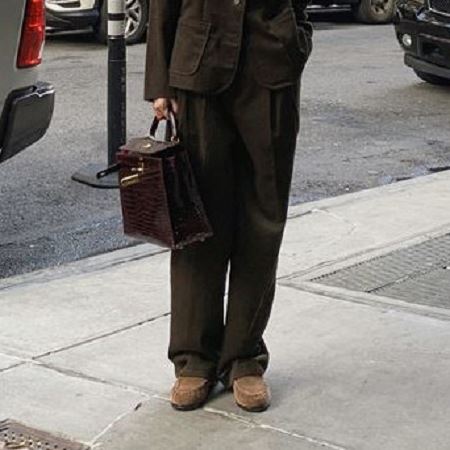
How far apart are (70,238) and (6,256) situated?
1.52ft

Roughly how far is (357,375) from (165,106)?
126 cm

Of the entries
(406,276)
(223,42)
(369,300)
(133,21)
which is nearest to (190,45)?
(223,42)

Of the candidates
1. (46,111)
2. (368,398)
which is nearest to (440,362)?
(368,398)

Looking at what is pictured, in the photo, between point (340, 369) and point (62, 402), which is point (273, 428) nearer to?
point (340, 369)

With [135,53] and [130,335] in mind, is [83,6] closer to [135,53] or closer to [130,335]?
[135,53]

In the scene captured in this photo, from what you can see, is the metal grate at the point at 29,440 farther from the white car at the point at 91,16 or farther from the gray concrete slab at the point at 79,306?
the white car at the point at 91,16

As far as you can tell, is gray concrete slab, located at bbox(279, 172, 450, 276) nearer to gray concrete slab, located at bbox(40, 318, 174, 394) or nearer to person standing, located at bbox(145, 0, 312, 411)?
gray concrete slab, located at bbox(40, 318, 174, 394)

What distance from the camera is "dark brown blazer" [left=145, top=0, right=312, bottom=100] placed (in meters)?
3.73

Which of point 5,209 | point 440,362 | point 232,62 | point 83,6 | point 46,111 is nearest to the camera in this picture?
point 232,62

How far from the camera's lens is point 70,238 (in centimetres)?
661

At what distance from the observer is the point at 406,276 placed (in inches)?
225

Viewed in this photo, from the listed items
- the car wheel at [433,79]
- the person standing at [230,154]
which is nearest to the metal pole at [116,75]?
the person standing at [230,154]

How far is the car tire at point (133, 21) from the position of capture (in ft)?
48.9

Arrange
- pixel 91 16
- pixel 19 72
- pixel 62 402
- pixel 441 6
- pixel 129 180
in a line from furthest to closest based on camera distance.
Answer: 1. pixel 91 16
2. pixel 441 6
3. pixel 19 72
4. pixel 62 402
5. pixel 129 180
